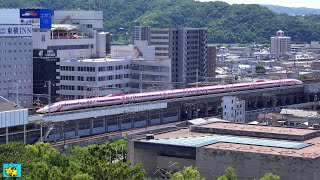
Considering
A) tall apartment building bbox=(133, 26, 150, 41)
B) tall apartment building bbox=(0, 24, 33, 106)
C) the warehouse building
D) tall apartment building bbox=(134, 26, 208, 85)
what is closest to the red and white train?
the warehouse building

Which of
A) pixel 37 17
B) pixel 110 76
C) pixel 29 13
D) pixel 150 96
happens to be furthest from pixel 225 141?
pixel 37 17

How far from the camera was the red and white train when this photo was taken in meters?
70.2

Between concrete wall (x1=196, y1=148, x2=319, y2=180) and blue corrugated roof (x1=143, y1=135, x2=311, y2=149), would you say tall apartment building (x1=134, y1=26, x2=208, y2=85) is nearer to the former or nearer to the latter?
blue corrugated roof (x1=143, y1=135, x2=311, y2=149)

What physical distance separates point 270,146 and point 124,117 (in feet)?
88.2

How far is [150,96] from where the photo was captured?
81062 millimetres

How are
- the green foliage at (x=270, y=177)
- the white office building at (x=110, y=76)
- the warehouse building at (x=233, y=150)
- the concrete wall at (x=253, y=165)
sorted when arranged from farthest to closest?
the white office building at (x=110, y=76)
the warehouse building at (x=233, y=150)
the concrete wall at (x=253, y=165)
the green foliage at (x=270, y=177)

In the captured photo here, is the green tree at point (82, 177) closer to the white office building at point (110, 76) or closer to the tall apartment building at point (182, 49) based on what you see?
the white office building at point (110, 76)

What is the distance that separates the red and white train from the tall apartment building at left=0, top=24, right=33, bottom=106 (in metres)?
14.0

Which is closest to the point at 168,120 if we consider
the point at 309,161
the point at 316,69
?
the point at 309,161

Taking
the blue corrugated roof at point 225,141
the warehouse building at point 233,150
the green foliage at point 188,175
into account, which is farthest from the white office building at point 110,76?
the green foliage at point 188,175

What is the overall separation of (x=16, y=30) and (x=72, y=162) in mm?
41718

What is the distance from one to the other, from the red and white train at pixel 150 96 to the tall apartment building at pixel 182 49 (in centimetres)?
2044

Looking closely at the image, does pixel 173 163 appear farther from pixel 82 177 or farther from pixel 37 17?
pixel 37 17

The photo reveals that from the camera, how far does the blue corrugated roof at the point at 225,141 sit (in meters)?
52.4
